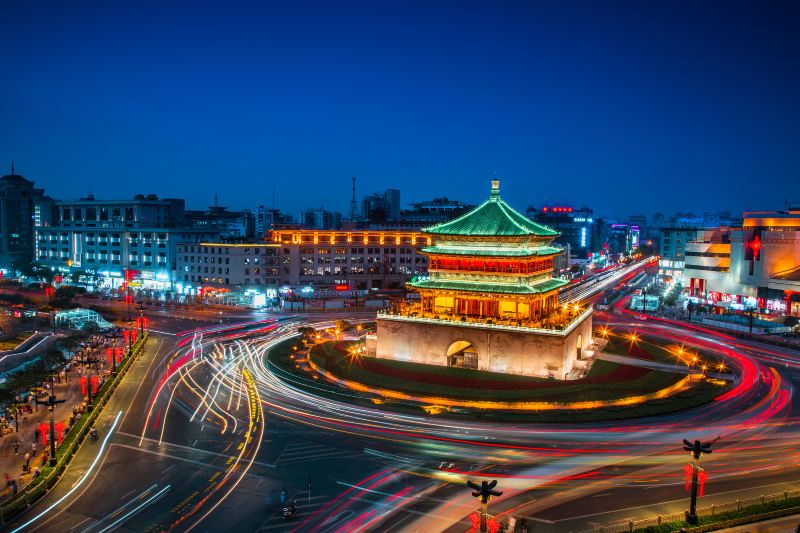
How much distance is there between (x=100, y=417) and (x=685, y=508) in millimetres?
34737

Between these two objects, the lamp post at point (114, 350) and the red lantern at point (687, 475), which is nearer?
the red lantern at point (687, 475)

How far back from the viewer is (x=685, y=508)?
2588cm

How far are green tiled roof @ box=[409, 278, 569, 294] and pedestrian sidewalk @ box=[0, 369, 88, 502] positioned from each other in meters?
28.5

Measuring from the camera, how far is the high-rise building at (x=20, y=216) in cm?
12938

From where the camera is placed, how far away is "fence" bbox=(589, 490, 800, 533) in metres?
23.7

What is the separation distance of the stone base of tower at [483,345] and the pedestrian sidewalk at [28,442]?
80.4ft

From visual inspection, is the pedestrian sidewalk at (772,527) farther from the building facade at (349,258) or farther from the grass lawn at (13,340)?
the building facade at (349,258)

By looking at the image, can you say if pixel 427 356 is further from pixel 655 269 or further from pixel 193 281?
pixel 655 269

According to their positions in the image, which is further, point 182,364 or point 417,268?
point 417,268

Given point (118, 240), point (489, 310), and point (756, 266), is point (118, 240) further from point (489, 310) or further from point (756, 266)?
point (756, 266)

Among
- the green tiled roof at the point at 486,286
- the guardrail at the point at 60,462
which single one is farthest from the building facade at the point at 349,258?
the guardrail at the point at 60,462

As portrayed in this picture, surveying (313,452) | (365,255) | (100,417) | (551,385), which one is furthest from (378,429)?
(365,255)

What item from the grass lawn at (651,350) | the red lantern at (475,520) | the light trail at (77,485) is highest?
the grass lawn at (651,350)

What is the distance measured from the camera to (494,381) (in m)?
44.9
